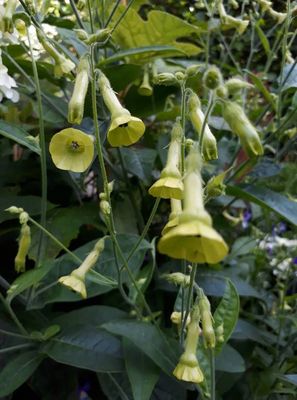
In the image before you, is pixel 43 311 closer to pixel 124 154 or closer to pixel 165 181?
pixel 124 154

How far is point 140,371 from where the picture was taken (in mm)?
750

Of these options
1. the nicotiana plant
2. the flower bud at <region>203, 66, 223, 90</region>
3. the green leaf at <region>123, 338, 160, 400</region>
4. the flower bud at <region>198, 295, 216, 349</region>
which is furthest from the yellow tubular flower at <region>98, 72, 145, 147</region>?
the green leaf at <region>123, 338, 160, 400</region>

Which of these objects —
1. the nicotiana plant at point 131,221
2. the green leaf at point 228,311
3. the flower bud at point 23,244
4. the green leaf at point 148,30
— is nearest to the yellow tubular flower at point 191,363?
the nicotiana plant at point 131,221

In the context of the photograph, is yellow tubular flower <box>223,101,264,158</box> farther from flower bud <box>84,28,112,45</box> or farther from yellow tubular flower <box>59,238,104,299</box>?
yellow tubular flower <box>59,238,104,299</box>

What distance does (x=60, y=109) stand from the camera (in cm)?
100

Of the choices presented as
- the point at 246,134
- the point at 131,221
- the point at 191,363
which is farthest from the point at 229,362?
the point at 246,134

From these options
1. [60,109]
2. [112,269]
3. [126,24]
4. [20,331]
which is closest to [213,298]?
[112,269]

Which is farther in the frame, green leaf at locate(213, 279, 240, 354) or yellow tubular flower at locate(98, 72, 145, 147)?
green leaf at locate(213, 279, 240, 354)

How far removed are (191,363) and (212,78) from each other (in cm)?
33

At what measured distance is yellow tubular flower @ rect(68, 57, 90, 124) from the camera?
1.82 feet

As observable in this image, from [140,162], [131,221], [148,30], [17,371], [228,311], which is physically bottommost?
[17,371]

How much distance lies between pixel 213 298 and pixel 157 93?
487 mm

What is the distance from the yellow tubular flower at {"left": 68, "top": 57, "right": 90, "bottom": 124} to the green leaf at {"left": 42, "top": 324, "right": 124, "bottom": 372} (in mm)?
408

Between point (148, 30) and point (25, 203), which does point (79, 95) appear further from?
point (148, 30)
